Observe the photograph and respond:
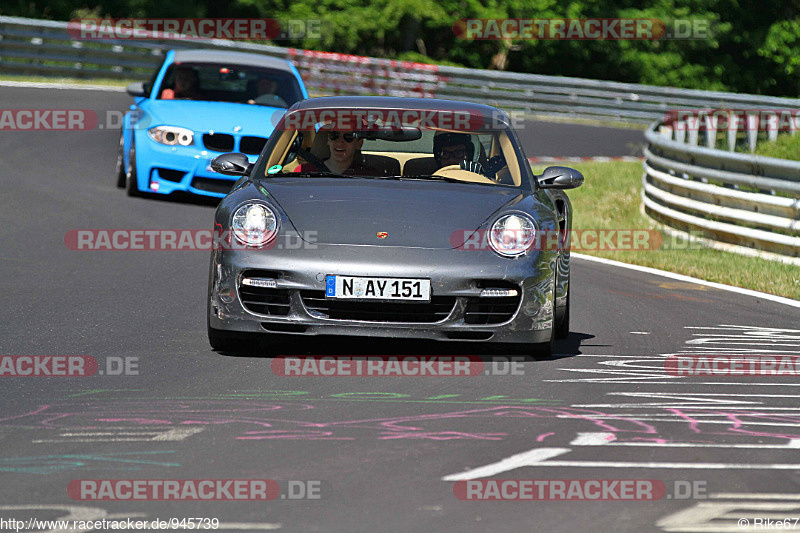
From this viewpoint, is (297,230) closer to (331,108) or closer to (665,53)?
(331,108)

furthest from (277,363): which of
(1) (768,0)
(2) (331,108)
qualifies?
(1) (768,0)

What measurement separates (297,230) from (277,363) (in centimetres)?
68

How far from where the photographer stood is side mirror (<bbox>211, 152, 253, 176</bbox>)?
323 inches

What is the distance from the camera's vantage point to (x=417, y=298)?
23.2 feet

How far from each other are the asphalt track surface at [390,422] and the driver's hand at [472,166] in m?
1.10

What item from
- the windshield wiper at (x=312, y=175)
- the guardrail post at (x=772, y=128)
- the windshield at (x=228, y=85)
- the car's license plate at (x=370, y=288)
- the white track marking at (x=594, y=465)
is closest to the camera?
the white track marking at (x=594, y=465)

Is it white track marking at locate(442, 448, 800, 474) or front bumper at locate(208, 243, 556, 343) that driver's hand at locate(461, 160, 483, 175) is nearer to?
front bumper at locate(208, 243, 556, 343)

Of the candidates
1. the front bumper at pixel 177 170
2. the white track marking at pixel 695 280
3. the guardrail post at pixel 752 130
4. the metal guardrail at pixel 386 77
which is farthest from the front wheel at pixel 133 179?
the metal guardrail at pixel 386 77

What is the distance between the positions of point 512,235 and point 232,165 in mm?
1823

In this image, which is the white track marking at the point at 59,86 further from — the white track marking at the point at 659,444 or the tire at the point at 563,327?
the white track marking at the point at 659,444

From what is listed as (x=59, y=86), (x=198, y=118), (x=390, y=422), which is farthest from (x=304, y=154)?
(x=59, y=86)

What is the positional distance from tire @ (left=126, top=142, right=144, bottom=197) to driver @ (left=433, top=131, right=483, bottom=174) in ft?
22.5

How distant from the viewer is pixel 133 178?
14.9 meters

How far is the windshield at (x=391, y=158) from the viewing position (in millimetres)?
8172
